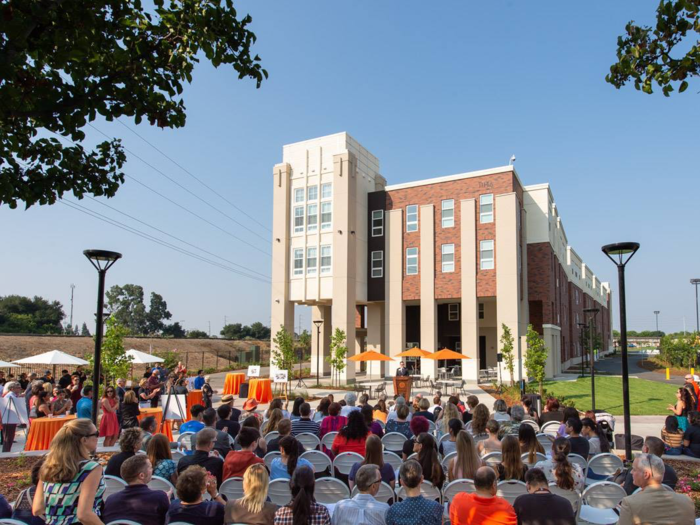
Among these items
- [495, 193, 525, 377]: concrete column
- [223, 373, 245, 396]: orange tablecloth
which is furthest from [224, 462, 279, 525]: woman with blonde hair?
[495, 193, 525, 377]: concrete column

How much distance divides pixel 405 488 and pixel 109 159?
575cm

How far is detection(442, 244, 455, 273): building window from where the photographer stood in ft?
116

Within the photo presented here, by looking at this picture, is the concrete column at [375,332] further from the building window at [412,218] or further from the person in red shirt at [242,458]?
the person in red shirt at [242,458]

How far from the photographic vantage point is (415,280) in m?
36.3

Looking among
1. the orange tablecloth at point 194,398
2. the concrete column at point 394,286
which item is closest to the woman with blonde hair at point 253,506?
the orange tablecloth at point 194,398

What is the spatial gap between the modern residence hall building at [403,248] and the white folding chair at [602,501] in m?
27.2

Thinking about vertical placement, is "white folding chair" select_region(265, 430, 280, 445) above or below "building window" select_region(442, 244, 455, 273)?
below

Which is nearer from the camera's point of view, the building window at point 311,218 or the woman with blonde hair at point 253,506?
the woman with blonde hair at point 253,506

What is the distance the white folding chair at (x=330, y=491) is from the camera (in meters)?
5.71

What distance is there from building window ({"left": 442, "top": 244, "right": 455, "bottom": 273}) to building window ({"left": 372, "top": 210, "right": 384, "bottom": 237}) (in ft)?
16.7

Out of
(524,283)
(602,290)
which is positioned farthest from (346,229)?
(602,290)

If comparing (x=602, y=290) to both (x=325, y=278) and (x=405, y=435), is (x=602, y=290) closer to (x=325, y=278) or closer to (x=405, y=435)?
(x=325, y=278)

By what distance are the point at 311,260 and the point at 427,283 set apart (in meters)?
8.50

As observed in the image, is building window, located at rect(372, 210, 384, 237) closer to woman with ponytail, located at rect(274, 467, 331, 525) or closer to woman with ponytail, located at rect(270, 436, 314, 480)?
woman with ponytail, located at rect(270, 436, 314, 480)
